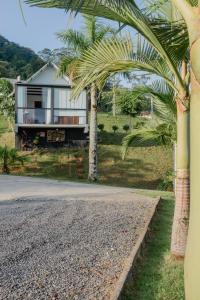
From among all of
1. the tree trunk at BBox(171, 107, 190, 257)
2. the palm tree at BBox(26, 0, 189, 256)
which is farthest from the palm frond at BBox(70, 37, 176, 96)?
the tree trunk at BBox(171, 107, 190, 257)

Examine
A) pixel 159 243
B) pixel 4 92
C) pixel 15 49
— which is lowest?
pixel 159 243

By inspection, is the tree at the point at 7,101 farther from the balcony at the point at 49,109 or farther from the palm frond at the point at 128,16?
the palm frond at the point at 128,16

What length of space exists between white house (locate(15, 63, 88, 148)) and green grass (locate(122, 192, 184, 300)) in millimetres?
19624

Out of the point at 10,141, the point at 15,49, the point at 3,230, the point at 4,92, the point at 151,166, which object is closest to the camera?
the point at 3,230

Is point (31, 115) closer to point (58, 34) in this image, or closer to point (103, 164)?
point (103, 164)

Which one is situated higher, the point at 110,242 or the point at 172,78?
the point at 172,78

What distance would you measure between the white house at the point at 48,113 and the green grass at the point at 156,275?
19.6 m

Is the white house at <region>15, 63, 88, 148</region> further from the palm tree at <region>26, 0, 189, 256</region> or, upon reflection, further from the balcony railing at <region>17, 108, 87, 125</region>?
the palm tree at <region>26, 0, 189, 256</region>

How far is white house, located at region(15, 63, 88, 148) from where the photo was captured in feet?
86.8

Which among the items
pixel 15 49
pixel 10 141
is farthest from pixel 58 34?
pixel 15 49

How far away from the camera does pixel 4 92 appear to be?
3166cm

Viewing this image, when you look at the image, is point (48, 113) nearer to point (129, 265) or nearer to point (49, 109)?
point (49, 109)

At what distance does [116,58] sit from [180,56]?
82 cm

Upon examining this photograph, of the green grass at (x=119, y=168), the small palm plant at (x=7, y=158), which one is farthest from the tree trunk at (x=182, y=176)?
the small palm plant at (x=7, y=158)
